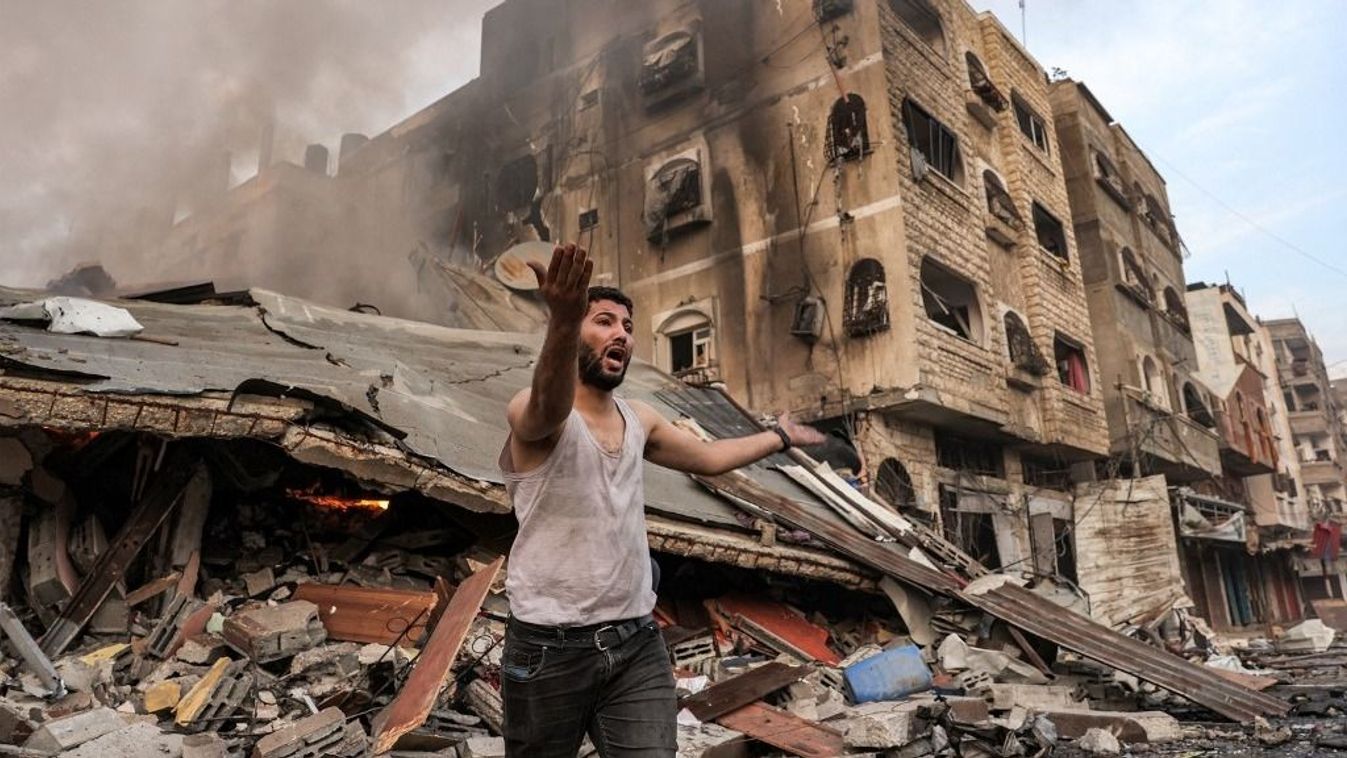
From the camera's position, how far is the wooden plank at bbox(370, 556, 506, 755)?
10.9ft

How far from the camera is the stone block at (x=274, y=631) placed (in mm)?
4113


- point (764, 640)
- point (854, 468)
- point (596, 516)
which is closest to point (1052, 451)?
point (854, 468)

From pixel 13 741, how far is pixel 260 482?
7.21 feet

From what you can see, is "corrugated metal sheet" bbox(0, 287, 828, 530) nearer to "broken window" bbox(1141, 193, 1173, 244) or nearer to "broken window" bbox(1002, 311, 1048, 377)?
"broken window" bbox(1002, 311, 1048, 377)

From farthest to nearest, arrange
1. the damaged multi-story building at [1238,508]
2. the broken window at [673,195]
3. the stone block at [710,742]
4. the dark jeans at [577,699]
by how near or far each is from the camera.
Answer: the damaged multi-story building at [1238,508], the broken window at [673,195], the stone block at [710,742], the dark jeans at [577,699]

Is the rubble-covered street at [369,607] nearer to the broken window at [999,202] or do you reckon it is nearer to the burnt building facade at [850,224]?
the burnt building facade at [850,224]

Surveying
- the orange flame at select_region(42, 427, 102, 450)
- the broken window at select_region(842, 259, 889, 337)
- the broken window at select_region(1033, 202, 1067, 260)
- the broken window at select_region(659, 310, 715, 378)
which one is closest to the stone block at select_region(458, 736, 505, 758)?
the orange flame at select_region(42, 427, 102, 450)

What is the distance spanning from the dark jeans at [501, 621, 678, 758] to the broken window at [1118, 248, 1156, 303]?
21.1 meters

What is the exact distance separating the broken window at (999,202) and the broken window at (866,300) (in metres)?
4.56

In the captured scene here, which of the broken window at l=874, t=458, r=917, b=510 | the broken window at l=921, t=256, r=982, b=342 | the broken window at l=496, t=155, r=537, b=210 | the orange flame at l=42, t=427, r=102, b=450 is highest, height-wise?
the broken window at l=496, t=155, r=537, b=210

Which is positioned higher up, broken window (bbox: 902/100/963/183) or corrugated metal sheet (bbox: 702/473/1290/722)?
broken window (bbox: 902/100/963/183)

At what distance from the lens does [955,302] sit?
14.4 metres

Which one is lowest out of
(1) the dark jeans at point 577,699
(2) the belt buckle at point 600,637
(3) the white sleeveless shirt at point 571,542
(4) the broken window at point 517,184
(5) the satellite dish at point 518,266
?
(1) the dark jeans at point 577,699

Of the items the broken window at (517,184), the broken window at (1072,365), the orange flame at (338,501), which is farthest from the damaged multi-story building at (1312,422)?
the orange flame at (338,501)
